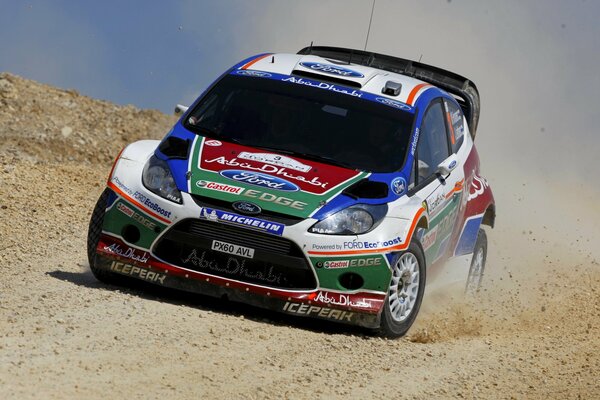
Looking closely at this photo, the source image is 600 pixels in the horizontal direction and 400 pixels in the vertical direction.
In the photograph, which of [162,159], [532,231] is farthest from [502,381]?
[532,231]

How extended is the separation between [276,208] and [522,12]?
16070 millimetres

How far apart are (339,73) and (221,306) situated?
6.99 ft

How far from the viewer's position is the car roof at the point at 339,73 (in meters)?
10.9

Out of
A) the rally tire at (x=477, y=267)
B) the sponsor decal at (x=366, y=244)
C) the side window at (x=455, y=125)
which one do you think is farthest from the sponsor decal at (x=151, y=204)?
the rally tire at (x=477, y=267)

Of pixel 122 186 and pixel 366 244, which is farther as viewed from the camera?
pixel 122 186

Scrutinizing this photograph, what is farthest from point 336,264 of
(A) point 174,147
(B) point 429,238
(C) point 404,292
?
(A) point 174,147

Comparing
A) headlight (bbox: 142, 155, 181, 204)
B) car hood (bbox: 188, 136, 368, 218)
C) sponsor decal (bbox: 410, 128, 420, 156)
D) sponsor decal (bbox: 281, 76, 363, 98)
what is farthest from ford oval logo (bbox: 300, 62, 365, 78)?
headlight (bbox: 142, 155, 181, 204)

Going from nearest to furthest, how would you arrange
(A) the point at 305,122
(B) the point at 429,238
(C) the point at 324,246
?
(C) the point at 324,246, (B) the point at 429,238, (A) the point at 305,122

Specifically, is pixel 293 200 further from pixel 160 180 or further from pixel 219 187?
pixel 160 180

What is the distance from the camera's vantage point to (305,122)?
34.3ft

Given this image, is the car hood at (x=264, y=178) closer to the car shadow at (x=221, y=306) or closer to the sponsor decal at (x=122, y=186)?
the sponsor decal at (x=122, y=186)

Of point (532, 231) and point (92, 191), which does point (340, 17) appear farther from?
point (92, 191)

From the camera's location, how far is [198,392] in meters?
7.27

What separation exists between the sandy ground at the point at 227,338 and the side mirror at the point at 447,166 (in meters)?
1.03
